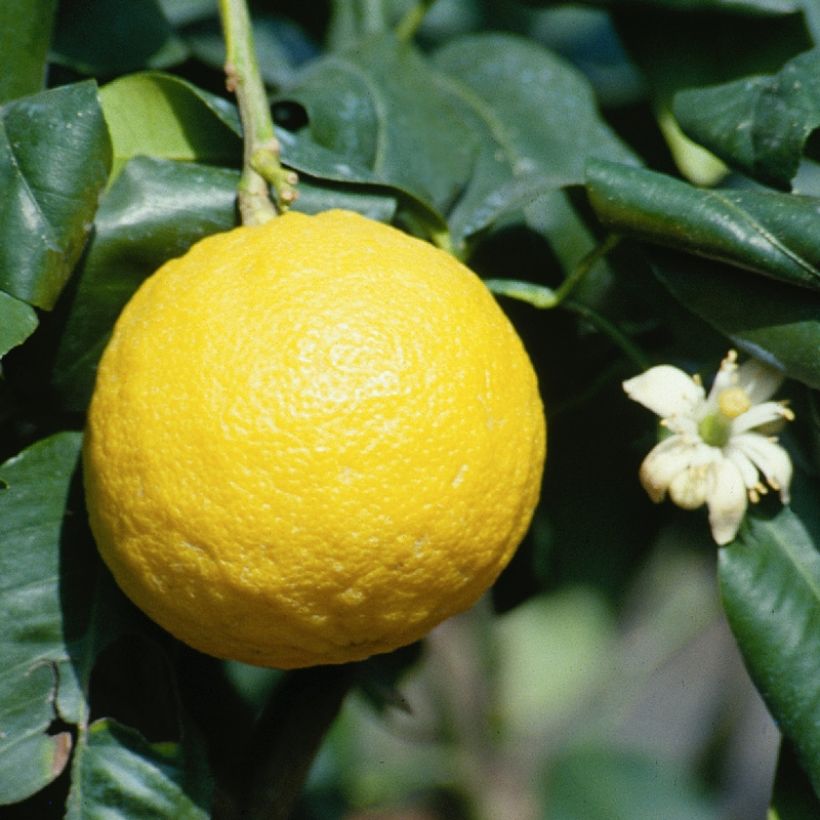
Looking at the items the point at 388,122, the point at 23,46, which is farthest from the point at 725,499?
the point at 23,46

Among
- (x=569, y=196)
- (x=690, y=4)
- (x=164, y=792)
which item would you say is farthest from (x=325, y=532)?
(x=690, y=4)

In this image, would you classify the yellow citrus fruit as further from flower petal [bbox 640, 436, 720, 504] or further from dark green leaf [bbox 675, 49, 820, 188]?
dark green leaf [bbox 675, 49, 820, 188]

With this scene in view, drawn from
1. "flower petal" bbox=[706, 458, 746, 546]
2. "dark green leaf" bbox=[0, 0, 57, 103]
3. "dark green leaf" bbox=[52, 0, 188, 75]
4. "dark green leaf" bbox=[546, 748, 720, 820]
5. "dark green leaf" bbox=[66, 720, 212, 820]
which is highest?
"dark green leaf" bbox=[0, 0, 57, 103]

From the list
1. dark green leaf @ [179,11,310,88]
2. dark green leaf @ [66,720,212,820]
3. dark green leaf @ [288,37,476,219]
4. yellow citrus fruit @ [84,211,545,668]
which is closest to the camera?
yellow citrus fruit @ [84,211,545,668]

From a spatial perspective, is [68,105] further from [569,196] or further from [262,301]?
[569,196]

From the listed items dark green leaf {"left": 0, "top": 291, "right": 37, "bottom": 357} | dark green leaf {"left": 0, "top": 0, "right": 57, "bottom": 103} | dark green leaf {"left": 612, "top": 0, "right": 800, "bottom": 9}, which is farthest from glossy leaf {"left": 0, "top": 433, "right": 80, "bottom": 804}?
dark green leaf {"left": 612, "top": 0, "right": 800, "bottom": 9}

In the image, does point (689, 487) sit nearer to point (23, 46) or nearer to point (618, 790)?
point (23, 46)

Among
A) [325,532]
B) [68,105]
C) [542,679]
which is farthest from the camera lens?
[542,679]
